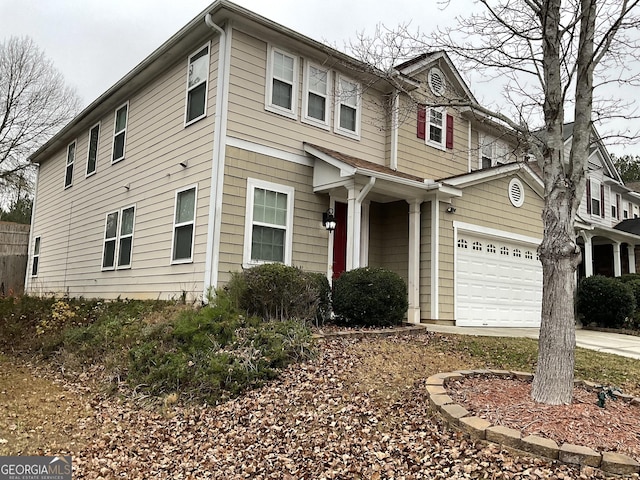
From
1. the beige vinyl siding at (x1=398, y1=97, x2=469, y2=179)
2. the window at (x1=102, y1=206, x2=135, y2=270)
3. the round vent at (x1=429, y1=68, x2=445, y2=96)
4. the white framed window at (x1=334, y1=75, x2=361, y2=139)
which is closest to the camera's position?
the white framed window at (x1=334, y1=75, x2=361, y2=139)

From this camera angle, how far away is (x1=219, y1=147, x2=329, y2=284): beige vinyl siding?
8703 millimetres

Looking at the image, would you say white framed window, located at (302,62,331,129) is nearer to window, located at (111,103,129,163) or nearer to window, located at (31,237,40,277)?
window, located at (111,103,129,163)

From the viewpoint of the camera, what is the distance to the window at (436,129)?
12312 mm

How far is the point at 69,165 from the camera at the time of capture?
51.0ft

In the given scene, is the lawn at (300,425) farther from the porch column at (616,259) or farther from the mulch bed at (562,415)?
the porch column at (616,259)

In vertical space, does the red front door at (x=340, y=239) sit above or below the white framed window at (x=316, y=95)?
below

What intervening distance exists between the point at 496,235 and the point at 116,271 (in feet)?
29.6

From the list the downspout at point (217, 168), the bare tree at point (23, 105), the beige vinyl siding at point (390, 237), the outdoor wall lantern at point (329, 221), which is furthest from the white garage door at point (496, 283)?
the bare tree at point (23, 105)

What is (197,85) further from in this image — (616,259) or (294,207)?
(616,259)

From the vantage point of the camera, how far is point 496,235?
11617 mm

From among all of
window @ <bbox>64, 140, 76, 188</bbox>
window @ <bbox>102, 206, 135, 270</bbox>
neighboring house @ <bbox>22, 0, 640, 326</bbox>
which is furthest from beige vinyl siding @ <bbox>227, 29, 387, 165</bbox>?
window @ <bbox>64, 140, 76, 188</bbox>

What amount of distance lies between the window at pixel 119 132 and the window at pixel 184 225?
3.69 m

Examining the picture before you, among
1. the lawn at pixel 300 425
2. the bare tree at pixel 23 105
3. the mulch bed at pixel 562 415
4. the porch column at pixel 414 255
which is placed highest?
the bare tree at pixel 23 105

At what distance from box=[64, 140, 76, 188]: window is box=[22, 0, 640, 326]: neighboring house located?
2.15 m
